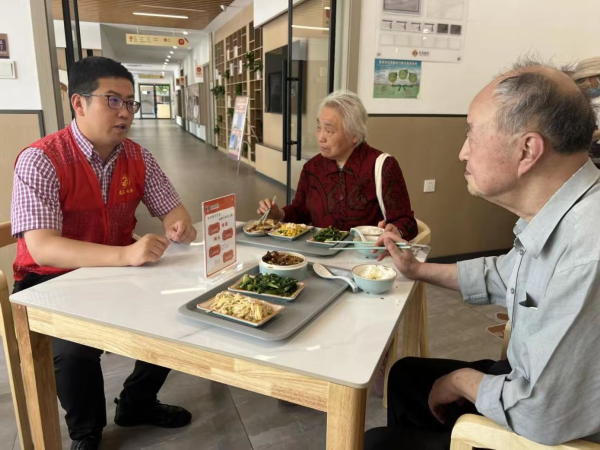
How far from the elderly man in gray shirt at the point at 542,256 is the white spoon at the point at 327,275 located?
0.34m

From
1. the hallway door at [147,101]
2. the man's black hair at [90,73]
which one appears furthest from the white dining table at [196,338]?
the hallway door at [147,101]

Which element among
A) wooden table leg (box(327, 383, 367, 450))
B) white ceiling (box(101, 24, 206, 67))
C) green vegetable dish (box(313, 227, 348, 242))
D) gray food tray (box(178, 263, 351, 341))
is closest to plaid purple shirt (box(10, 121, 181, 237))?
gray food tray (box(178, 263, 351, 341))

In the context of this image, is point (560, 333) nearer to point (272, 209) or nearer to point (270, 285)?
point (270, 285)

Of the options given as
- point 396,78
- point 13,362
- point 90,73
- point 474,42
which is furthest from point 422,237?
point 474,42

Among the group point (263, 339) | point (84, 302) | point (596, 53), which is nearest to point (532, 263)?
point (263, 339)

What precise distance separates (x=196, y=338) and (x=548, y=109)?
2.89ft

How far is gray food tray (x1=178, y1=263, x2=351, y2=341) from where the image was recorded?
97 centimetres

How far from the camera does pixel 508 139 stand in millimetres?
914

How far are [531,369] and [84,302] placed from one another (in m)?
1.06

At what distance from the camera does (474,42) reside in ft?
A: 11.2

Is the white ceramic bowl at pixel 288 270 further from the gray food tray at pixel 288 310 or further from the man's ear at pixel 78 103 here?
the man's ear at pixel 78 103

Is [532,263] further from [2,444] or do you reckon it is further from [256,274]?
[2,444]

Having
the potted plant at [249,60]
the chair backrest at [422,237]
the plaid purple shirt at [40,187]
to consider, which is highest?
the potted plant at [249,60]

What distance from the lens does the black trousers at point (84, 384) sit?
1514 mm
